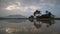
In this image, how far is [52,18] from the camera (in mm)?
7625

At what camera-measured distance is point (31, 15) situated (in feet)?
23.6

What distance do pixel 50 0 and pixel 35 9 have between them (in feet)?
2.87

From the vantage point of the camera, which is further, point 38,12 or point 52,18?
point 52,18

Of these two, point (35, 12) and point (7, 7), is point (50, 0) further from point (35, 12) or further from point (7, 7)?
point (7, 7)

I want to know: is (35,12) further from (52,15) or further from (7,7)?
(7,7)

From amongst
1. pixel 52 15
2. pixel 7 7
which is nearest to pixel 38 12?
pixel 52 15

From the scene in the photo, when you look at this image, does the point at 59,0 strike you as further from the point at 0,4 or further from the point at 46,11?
the point at 0,4

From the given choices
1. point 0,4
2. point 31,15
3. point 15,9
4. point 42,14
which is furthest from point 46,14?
point 0,4

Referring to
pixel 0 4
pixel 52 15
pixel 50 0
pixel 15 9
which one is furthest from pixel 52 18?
pixel 0 4

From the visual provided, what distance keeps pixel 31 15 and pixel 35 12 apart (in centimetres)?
24

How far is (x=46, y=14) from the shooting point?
294 inches

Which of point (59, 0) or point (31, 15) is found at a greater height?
point (59, 0)

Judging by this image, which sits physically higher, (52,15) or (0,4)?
(0,4)

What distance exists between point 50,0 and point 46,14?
0.73 metres
